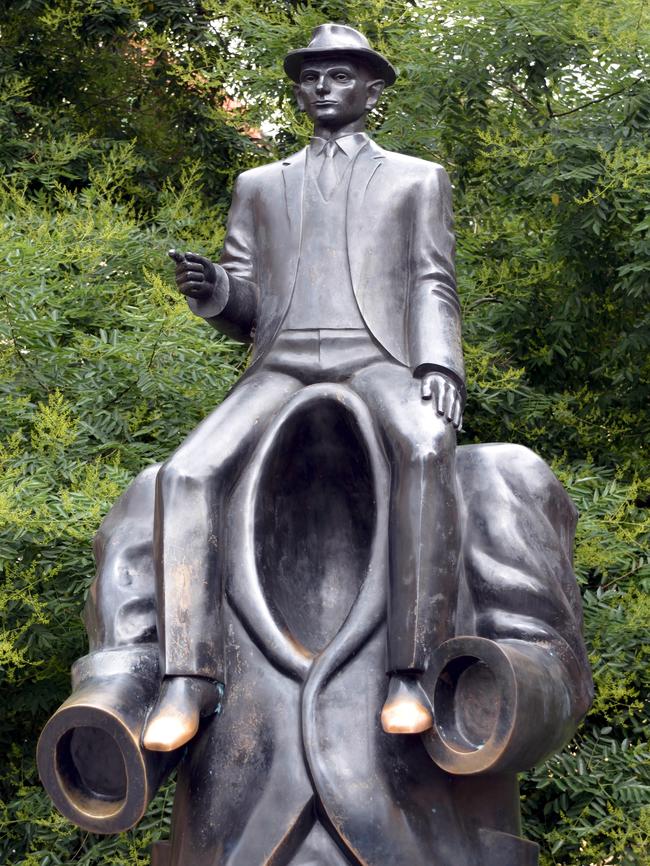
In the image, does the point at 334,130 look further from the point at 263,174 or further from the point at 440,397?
the point at 440,397

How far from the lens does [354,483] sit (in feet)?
17.1

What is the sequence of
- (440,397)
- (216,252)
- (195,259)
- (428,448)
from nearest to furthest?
(428,448)
(440,397)
(195,259)
(216,252)

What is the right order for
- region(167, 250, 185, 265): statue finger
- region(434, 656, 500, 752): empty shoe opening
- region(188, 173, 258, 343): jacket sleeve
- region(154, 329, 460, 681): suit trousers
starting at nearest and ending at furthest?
region(434, 656, 500, 752): empty shoe opening, region(154, 329, 460, 681): suit trousers, region(167, 250, 185, 265): statue finger, region(188, 173, 258, 343): jacket sleeve

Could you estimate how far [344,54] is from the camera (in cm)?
552

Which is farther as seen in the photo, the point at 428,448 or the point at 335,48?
the point at 335,48

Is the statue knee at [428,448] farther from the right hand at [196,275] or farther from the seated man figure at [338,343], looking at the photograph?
the right hand at [196,275]

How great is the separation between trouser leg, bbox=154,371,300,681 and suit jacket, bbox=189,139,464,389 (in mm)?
320

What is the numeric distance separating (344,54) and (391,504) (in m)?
1.53

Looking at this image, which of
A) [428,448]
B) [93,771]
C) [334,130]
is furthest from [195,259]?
[93,771]

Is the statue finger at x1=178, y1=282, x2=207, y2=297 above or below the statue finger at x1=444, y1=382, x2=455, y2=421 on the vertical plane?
above

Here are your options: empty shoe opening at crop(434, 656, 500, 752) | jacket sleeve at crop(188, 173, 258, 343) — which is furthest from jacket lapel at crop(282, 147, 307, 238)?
empty shoe opening at crop(434, 656, 500, 752)

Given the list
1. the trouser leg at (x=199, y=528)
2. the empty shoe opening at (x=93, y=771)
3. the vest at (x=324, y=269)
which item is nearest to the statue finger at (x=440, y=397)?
the vest at (x=324, y=269)

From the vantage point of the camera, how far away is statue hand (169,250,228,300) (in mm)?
5246

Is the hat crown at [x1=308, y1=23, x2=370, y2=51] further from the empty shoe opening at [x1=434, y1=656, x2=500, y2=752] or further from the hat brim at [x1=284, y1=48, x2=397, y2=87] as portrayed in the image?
the empty shoe opening at [x1=434, y1=656, x2=500, y2=752]
